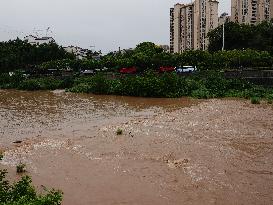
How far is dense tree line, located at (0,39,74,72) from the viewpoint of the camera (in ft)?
181

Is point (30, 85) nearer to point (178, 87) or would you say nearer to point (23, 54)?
point (178, 87)

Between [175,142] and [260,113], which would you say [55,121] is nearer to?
[175,142]

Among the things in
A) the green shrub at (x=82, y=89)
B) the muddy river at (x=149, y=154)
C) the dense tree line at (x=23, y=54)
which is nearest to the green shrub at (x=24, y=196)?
the muddy river at (x=149, y=154)

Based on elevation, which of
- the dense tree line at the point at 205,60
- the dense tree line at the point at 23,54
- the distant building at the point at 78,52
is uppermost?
the distant building at the point at 78,52

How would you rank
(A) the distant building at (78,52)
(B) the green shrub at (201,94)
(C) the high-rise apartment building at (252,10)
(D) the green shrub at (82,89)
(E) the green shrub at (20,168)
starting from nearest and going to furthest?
(E) the green shrub at (20,168) → (B) the green shrub at (201,94) → (D) the green shrub at (82,89) → (C) the high-rise apartment building at (252,10) → (A) the distant building at (78,52)

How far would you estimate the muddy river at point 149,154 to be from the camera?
9.05m

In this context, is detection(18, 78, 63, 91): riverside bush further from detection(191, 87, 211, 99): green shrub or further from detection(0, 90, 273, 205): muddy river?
detection(0, 90, 273, 205): muddy river

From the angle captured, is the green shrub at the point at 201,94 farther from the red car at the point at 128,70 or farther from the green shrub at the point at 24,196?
the green shrub at the point at 24,196

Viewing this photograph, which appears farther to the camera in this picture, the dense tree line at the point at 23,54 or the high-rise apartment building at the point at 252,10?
the high-rise apartment building at the point at 252,10

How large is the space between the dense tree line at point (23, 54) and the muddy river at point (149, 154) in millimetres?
34193

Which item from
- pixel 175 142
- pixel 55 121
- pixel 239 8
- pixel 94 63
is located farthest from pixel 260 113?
pixel 239 8

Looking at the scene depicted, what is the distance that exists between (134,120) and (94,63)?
3038cm

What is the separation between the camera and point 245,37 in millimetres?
56281

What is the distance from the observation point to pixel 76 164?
11.4 metres
